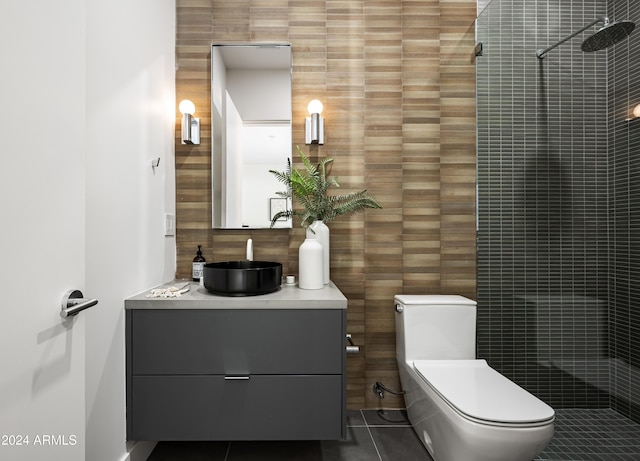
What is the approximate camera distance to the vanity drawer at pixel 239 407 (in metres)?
1.44

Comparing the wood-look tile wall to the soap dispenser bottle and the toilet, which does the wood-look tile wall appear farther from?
the toilet

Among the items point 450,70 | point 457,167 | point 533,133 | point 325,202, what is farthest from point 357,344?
point 450,70

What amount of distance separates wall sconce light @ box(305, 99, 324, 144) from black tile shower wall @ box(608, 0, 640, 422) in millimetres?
1311

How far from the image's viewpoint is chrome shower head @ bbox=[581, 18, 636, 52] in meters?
1.37

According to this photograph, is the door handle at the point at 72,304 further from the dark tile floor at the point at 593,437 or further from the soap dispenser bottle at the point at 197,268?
the dark tile floor at the point at 593,437

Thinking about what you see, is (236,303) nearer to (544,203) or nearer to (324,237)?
(324,237)

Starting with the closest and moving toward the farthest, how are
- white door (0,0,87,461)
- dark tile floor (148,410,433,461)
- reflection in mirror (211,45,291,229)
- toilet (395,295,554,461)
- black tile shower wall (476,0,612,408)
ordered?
1. white door (0,0,87,461)
2. toilet (395,295,554,461)
3. black tile shower wall (476,0,612,408)
4. dark tile floor (148,410,433,461)
5. reflection in mirror (211,45,291,229)

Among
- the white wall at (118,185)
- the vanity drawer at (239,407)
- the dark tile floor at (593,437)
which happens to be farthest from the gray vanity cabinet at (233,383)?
the dark tile floor at (593,437)

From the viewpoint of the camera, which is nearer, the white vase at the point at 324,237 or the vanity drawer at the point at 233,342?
the vanity drawer at the point at 233,342

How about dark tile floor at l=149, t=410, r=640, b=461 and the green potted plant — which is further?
the green potted plant

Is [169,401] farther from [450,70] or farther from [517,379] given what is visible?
[450,70]

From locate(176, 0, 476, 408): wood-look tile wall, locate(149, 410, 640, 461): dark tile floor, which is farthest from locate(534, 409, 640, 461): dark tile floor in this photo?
locate(176, 0, 476, 408): wood-look tile wall

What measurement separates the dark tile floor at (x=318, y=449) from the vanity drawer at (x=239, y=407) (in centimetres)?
31

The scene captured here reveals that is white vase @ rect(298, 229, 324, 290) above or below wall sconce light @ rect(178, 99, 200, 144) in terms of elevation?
below
